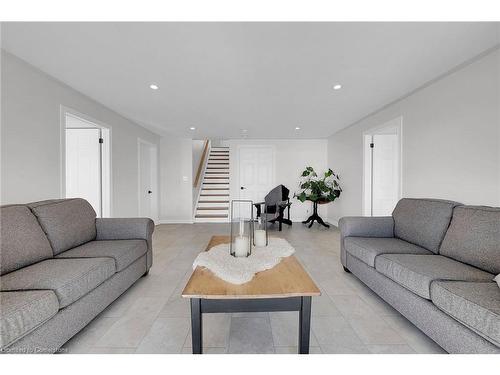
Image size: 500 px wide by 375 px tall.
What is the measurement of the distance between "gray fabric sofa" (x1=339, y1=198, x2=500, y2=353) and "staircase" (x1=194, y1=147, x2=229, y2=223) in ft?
13.5

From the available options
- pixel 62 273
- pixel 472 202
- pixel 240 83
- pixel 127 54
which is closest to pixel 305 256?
pixel 472 202

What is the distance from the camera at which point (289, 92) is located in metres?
2.81

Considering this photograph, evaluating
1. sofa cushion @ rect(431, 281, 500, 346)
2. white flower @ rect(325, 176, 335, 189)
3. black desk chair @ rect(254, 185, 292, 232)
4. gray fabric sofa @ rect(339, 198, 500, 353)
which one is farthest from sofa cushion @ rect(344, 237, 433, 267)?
white flower @ rect(325, 176, 335, 189)

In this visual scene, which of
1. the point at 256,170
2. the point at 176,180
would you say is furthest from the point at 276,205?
the point at 176,180

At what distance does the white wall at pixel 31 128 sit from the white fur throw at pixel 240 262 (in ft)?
6.39

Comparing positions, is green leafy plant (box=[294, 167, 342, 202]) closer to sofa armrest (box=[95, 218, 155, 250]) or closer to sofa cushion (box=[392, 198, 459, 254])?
sofa cushion (box=[392, 198, 459, 254])

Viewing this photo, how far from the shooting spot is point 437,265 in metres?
1.68

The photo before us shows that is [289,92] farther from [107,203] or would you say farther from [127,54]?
[107,203]

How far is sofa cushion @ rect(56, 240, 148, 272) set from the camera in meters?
1.92

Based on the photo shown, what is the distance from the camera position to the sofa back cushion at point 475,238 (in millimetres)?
1615

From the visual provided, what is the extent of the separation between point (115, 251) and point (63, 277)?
57cm

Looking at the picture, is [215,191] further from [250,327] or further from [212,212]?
[250,327]

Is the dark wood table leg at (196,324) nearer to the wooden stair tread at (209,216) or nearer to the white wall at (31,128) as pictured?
the white wall at (31,128)

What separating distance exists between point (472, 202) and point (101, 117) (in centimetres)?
467
